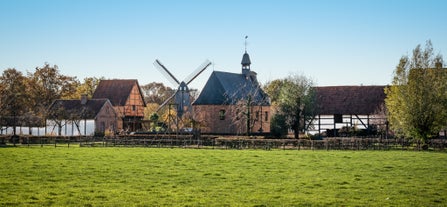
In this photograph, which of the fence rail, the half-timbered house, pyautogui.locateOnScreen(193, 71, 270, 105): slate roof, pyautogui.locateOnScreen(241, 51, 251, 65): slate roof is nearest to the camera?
the fence rail

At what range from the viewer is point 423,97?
139ft

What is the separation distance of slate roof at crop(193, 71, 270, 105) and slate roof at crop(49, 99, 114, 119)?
512 inches

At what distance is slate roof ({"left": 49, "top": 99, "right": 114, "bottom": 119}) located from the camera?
66.2m

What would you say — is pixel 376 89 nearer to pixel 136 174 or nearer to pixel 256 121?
pixel 256 121

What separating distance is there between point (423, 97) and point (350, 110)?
745 inches

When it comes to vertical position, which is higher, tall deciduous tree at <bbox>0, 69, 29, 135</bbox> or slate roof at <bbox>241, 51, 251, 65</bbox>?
slate roof at <bbox>241, 51, 251, 65</bbox>

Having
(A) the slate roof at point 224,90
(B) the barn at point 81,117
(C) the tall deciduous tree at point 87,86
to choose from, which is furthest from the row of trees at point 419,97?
(C) the tall deciduous tree at point 87,86

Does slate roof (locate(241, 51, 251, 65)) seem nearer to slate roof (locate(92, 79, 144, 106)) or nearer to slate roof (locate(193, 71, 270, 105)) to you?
slate roof (locate(193, 71, 270, 105))

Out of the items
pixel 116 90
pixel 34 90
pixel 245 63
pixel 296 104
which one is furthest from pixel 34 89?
pixel 296 104

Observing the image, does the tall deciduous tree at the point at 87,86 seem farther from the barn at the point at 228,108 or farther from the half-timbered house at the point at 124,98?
the barn at the point at 228,108

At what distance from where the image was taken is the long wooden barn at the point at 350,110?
197ft

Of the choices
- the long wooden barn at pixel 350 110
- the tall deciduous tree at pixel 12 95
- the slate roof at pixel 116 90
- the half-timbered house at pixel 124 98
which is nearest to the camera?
the long wooden barn at pixel 350 110

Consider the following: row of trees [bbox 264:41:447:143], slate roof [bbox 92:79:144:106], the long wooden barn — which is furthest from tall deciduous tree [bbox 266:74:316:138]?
slate roof [bbox 92:79:144:106]

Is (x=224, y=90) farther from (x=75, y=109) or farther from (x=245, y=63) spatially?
(x=75, y=109)
